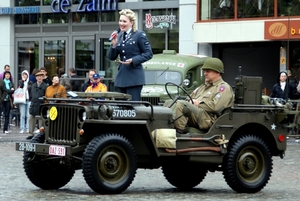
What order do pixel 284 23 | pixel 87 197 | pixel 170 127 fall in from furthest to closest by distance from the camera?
pixel 284 23
pixel 170 127
pixel 87 197

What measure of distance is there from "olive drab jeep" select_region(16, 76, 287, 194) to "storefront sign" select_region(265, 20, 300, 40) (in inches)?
766

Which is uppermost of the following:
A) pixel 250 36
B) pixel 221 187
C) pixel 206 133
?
pixel 250 36

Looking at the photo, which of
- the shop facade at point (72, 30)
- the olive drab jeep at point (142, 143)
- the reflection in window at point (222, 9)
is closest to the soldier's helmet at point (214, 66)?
the olive drab jeep at point (142, 143)

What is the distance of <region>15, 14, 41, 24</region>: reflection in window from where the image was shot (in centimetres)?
3956

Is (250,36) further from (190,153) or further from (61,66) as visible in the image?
(190,153)

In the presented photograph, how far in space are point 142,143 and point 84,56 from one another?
2774cm

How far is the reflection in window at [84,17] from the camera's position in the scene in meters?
38.0

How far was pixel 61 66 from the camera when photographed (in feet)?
128

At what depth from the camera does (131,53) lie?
12359mm

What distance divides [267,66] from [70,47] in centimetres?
914

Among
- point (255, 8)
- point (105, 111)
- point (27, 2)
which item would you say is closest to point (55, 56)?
point (27, 2)

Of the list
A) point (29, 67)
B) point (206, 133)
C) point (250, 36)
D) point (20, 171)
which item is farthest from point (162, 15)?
point (206, 133)

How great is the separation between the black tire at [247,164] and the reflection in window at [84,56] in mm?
26544

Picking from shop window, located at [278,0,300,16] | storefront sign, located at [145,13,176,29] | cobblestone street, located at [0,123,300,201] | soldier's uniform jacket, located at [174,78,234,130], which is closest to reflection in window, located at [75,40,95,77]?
storefront sign, located at [145,13,176,29]
